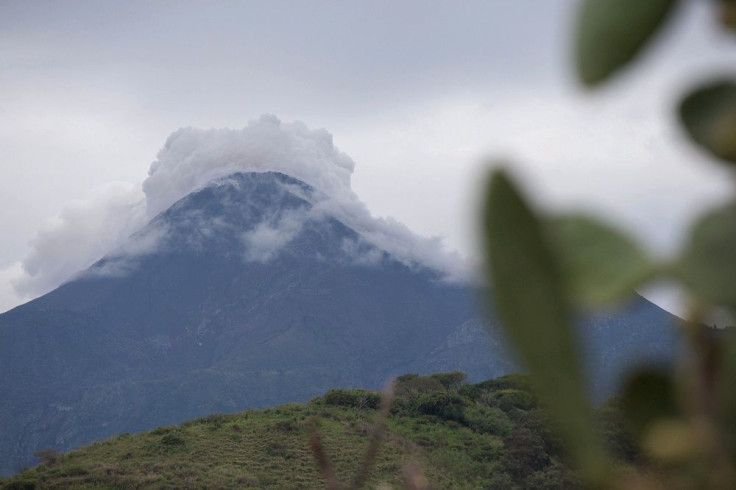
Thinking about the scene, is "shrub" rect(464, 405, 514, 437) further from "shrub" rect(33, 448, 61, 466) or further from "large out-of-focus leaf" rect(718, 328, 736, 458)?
"large out-of-focus leaf" rect(718, 328, 736, 458)

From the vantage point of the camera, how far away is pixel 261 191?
3115 inches

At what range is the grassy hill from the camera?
43.1 feet

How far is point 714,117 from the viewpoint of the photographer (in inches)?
7.8

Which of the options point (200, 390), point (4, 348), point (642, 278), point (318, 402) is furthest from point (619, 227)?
point (4, 348)

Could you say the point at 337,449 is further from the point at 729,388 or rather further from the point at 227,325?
the point at 227,325

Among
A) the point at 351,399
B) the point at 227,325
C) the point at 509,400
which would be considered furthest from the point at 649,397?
the point at 227,325

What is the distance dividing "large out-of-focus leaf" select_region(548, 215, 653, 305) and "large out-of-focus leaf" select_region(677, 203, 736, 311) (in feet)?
0.04

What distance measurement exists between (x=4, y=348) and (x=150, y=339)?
1262 cm

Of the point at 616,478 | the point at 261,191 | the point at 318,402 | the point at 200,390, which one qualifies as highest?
Answer: the point at 261,191

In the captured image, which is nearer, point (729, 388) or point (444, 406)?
point (729, 388)

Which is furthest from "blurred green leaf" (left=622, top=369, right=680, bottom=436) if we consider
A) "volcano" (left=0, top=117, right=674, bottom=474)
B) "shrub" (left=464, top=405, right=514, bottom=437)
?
"volcano" (left=0, top=117, right=674, bottom=474)

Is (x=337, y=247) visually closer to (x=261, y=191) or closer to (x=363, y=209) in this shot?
(x=363, y=209)

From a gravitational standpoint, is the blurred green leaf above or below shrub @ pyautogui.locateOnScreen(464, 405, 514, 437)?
below

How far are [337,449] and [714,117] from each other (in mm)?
15583
